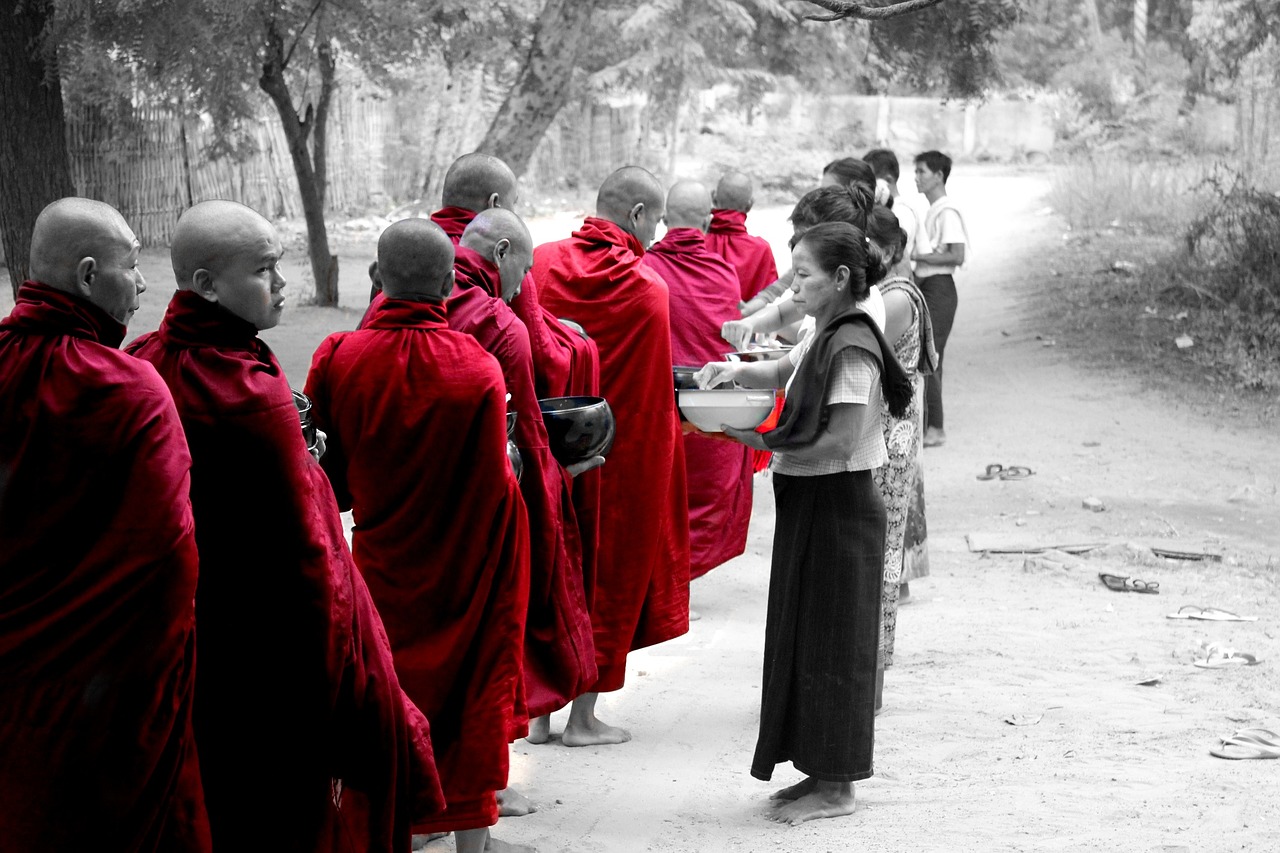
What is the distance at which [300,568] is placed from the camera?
8.75 ft

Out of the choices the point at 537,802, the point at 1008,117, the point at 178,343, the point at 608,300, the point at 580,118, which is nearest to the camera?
the point at 178,343

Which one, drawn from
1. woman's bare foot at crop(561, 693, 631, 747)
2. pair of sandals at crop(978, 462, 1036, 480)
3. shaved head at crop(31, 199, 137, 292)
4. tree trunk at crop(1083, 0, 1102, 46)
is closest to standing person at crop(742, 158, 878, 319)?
woman's bare foot at crop(561, 693, 631, 747)

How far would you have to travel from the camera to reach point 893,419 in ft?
15.3

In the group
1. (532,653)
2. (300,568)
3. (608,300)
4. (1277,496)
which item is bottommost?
(1277,496)

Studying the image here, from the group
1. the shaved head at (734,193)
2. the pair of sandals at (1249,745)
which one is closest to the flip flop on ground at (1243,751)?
the pair of sandals at (1249,745)

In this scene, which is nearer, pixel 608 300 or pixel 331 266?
pixel 608 300

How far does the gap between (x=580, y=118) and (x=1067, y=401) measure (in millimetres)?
19572

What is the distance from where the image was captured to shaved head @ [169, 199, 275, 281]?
266cm

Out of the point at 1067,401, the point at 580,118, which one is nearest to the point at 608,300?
the point at 1067,401

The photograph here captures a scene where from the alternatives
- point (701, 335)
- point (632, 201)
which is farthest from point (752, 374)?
point (701, 335)

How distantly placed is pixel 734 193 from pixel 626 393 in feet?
7.99

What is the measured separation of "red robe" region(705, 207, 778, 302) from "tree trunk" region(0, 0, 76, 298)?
359 cm

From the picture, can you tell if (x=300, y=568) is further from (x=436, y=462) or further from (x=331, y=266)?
(x=331, y=266)

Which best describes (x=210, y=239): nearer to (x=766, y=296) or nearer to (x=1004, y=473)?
(x=766, y=296)
